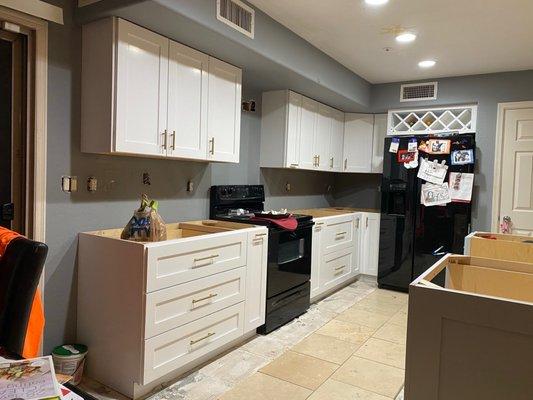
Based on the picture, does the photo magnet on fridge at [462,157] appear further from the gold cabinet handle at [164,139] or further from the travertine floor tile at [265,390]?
the gold cabinet handle at [164,139]

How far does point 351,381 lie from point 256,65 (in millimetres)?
2371

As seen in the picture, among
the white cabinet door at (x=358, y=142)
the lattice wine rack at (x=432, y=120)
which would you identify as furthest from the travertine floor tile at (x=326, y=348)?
the lattice wine rack at (x=432, y=120)

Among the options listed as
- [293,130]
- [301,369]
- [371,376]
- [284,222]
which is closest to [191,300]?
[301,369]

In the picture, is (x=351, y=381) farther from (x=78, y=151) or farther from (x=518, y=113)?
(x=518, y=113)

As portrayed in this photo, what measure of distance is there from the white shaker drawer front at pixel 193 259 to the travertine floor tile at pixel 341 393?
3.16 ft

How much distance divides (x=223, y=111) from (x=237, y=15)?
70cm

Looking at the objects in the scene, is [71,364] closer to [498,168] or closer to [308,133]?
[308,133]

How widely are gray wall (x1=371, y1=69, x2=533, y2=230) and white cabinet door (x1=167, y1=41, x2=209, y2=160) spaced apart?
2945 millimetres

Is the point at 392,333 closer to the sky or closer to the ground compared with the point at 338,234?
closer to the ground

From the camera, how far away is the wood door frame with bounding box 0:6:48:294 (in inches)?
89.3

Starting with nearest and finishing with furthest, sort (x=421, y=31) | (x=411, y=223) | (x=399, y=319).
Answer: (x=421, y=31) < (x=399, y=319) < (x=411, y=223)

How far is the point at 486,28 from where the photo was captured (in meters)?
3.07

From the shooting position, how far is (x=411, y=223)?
4512mm

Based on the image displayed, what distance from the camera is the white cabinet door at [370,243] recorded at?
5031 mm
